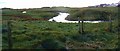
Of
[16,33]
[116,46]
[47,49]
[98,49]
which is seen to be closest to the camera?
[47,49]

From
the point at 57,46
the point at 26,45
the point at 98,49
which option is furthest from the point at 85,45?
the point at 26,45

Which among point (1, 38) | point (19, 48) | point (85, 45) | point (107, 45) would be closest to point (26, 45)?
point (19, 48)

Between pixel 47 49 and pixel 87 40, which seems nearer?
pixel 47 49

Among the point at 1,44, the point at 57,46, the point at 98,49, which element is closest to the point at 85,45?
the point at 98,49

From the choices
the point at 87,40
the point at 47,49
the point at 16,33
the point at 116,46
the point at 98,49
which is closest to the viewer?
the point at 47,49

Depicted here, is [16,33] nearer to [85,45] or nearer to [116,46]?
[85,45]

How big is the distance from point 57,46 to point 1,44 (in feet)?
17.0

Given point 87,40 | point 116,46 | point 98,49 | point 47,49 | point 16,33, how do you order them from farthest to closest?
1. point 16,33
2. point 87,40
3. point 116,46
4. point 98,49
5. point 47,49

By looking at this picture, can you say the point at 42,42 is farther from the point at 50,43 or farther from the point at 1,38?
the point at 1,38

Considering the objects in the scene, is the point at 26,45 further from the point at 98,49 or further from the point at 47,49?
the point at 98,49

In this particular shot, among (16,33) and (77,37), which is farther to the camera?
(16,33)

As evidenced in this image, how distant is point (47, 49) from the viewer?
22.6 meters

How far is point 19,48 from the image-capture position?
2291 centimetres

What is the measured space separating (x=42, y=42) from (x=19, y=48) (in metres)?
2.03
